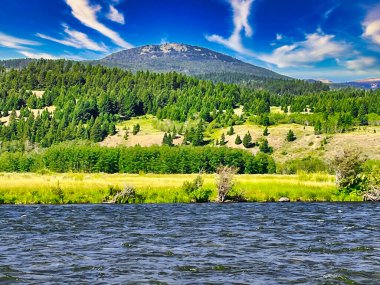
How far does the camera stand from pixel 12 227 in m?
31.5

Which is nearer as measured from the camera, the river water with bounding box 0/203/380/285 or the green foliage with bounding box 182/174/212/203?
the river water with bounding box 0/203/380/285

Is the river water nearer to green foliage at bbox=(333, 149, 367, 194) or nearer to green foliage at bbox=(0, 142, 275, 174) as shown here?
green foliage at bbox=(333, 149, 367, 194)

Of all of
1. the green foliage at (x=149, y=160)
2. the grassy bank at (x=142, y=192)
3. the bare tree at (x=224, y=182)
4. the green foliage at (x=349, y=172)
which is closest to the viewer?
the grassy bank at (x=142, y=192)

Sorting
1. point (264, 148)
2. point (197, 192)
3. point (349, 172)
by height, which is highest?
point (264, 148)

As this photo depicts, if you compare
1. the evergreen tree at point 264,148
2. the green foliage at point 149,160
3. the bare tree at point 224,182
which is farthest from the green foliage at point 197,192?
the evergreen tree at point 264,148

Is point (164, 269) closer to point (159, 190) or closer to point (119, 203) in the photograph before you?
point (119, 203)

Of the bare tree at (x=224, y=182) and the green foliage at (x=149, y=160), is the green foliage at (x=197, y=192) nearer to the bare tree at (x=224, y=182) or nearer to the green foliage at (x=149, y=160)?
the bare tree at (x=224, y=182)

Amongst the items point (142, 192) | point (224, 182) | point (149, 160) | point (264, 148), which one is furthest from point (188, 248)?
point (264, 148)

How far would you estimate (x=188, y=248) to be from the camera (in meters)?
24.1

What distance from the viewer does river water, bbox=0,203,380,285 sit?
18.1 meters

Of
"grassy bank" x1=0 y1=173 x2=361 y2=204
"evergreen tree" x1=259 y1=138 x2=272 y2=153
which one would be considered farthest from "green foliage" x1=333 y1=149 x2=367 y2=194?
"evergreen tree" x1=259 y1=138 x2=272 y2=153

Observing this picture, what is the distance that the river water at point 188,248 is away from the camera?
18062 mm

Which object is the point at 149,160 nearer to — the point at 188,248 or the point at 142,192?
the point at 142,192

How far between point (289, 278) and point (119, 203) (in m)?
37.6
